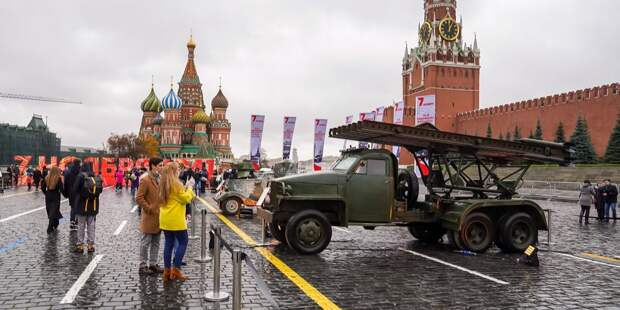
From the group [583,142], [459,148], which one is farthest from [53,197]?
[583,142]

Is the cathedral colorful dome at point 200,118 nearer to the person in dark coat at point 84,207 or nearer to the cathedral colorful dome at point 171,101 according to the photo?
the cathedral colorful dome at point 171,101

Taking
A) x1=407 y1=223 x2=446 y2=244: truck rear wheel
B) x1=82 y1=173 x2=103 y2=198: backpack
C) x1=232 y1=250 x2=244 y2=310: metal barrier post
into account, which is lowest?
x1=407 y1=223 x2=446 y2=244: truck rear wheel

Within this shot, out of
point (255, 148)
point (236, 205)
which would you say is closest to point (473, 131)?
point (255, 148)

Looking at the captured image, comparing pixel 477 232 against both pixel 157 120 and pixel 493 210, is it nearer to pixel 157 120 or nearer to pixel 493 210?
pixel 493 210

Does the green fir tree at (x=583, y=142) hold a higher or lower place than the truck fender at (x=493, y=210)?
higher

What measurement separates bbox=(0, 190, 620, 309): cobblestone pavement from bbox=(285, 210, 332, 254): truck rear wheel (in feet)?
0.72

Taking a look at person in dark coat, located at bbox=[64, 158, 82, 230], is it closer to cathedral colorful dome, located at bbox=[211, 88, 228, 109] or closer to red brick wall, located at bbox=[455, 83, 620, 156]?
red brick wall, located at bbox=[455, 83, 620, 156]

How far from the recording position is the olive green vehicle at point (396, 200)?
9.86 m

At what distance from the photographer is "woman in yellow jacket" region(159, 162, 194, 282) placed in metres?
7.20

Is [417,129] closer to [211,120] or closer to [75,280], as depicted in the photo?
[75,280]

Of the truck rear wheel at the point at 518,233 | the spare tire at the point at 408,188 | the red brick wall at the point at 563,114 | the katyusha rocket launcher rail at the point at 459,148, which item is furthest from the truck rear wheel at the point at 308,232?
the red brick wall at the point at 563,114

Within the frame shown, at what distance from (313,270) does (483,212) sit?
4.39 metres

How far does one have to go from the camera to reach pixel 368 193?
33.4 ft

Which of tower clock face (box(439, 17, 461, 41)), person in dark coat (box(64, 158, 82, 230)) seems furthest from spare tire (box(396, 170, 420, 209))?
tower clock face (box(439, 17, 461, 41))
